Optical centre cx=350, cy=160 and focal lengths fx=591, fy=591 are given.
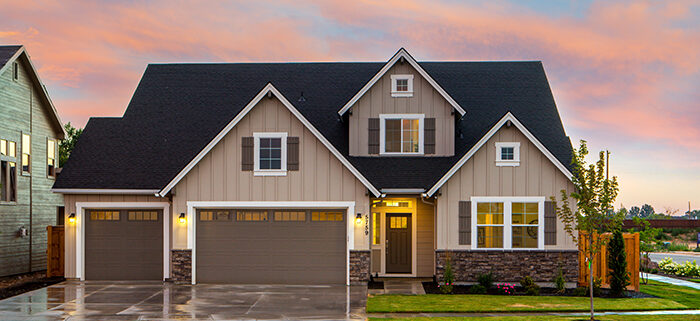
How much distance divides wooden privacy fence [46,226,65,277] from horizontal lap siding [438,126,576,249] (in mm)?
12004

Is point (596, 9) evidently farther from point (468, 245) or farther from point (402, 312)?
point (402, 312)

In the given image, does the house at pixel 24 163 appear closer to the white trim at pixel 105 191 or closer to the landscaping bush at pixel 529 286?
the white trim at pixel 105 191

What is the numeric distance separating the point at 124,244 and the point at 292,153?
6105 millimetres

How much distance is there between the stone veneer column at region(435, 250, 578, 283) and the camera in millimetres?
16875

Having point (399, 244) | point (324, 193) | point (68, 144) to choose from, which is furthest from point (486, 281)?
point (68, 144)

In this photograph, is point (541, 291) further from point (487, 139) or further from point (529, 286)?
point (487, 139)

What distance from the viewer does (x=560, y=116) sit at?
21.7 meters


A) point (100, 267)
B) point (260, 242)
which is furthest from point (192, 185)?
point (100, 267)

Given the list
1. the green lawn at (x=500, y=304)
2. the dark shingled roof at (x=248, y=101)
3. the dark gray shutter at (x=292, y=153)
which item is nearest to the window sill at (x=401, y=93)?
the dark shingled roof at (x=248, y=101)

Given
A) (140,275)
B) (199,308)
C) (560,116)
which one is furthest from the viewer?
(560,116)

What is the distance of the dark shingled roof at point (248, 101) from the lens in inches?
727

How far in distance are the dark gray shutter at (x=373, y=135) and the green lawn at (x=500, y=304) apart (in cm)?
537

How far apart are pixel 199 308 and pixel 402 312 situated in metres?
4.67

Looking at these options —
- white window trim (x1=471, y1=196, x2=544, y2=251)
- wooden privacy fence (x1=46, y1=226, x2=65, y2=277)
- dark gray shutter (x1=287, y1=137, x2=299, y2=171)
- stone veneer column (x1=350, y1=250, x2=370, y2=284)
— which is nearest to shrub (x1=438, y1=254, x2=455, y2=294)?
white window trim (x1=471, y1=196, x2=544, y2=251)
